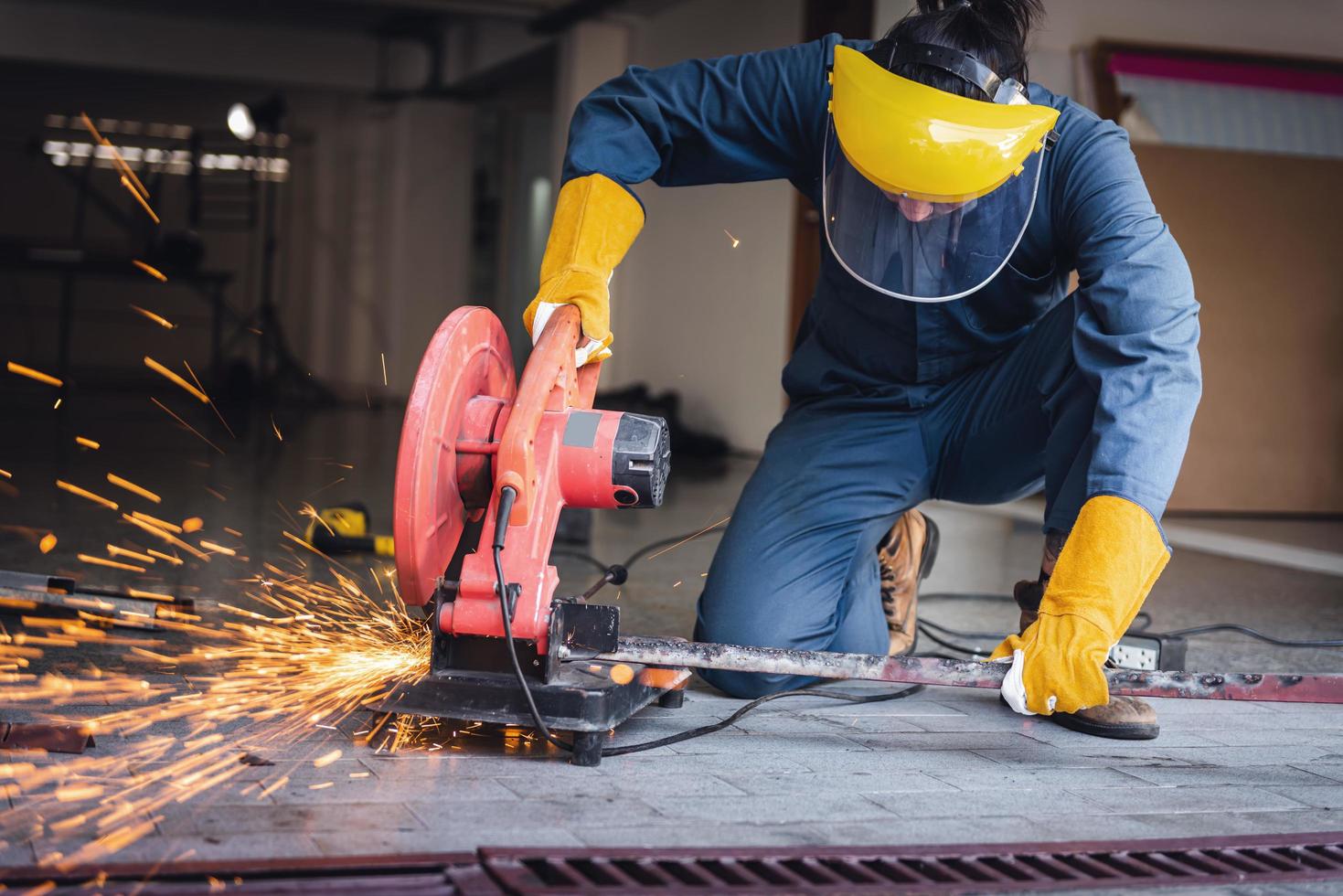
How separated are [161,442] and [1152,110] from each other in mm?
5389

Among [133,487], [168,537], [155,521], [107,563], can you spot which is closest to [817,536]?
[107,563]

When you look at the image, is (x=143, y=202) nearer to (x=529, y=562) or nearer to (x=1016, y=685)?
(x=529, y=562)

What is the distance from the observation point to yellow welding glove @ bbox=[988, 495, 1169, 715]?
1.93 m

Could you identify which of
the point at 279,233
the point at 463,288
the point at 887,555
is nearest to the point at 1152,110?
the point at 887,555

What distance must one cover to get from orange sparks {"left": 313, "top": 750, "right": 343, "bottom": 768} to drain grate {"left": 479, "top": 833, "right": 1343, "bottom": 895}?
45 cm

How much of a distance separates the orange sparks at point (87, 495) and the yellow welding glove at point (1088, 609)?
3538 millimetres

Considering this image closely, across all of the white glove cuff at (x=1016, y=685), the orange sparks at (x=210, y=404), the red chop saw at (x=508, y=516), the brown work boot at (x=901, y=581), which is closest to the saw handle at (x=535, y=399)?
the red chop saw at (x=508, y=516)

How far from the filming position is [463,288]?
14.3 m

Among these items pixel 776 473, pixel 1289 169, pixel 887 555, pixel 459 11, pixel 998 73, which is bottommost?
pixel 887 555

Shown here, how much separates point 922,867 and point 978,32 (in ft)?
4.67

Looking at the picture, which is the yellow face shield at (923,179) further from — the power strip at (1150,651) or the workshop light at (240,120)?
the workshop light at (240,120)

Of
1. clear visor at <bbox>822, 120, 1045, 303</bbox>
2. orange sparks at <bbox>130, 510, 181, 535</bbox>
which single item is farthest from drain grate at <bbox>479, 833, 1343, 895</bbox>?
orange sparks at <bbox>130, 510, 181, 535</bbox>

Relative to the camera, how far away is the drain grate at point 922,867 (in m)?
1.48

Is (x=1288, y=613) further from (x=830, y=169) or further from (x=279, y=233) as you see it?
(x=279, y=233)
